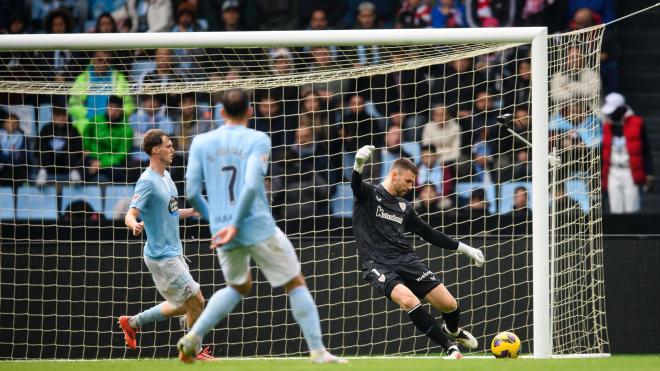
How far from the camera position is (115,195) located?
12.0m

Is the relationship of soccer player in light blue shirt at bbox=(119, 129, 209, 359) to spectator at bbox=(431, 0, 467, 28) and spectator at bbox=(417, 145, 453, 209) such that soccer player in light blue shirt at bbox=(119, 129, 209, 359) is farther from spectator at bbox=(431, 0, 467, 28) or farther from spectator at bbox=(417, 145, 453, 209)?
spectator at bbox=(431, 0, 467, 28)

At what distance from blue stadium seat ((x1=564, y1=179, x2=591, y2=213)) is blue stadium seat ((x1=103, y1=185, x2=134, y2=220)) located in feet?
14.6

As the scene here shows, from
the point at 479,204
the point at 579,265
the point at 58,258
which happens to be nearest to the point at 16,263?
the point at 58,258

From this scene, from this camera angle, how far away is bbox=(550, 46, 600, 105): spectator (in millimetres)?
10047

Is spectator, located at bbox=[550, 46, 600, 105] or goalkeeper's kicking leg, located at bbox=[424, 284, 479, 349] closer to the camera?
goalkeeper's kicking leg, located at bbox=[424, 284, 479, 349]

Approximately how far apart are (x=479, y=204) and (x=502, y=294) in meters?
0.99

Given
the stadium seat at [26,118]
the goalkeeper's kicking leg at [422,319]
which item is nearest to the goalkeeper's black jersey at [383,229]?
the goalkeeper's kicking leg at [422,319]

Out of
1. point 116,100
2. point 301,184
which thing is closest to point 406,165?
point 301,184

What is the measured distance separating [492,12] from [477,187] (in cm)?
309

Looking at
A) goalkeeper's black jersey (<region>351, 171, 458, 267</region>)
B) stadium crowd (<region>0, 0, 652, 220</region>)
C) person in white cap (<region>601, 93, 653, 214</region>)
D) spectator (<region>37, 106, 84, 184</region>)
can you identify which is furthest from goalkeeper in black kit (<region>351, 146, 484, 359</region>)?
person in white cap (<region>601, 93, 653, 214</region>)

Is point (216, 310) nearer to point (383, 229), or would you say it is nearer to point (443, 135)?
point (383, 229)

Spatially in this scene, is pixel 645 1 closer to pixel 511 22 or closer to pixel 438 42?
pixel 511 22

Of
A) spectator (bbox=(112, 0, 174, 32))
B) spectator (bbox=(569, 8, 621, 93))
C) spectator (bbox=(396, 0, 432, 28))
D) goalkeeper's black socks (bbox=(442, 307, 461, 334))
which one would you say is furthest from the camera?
spectator (bbox=(112, 0, 174, 32))

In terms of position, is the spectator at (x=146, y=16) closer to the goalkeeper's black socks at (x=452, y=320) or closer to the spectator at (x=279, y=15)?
the spectator at (x=279, y=15)
